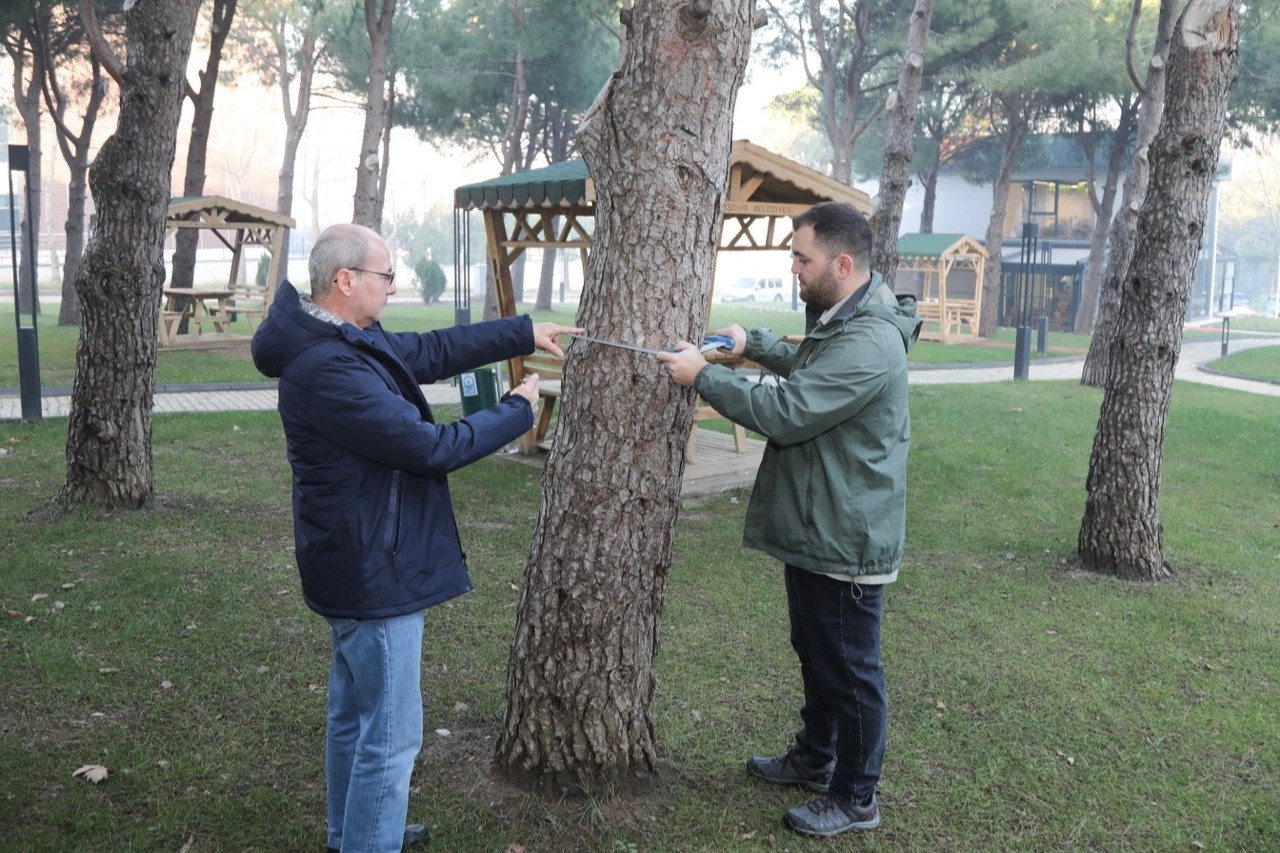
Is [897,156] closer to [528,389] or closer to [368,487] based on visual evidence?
[528,389]

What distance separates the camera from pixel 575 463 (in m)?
3.32

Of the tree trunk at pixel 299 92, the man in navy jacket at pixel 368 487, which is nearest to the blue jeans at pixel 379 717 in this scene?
the man in navy jacket at pixel 368 487

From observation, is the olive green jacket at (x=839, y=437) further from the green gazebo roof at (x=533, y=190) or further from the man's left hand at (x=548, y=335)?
the green gazebo roof at (x=533, y=190)

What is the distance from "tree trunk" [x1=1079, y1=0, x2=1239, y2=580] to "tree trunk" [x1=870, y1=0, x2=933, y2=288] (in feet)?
17.4

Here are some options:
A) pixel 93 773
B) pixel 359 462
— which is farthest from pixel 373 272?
pixel 93 773

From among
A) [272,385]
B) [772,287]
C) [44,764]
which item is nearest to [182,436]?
[272,385]

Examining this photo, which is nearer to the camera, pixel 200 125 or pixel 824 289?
pixel 824 289

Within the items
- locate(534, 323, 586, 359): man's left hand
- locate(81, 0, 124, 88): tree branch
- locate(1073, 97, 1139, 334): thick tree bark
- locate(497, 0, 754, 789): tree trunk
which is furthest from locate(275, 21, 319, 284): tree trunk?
locate(497, 0, 754, 789): tree trunk

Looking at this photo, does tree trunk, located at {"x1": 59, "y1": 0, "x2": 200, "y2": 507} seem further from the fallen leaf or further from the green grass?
the green grass

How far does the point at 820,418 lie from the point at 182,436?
796cm

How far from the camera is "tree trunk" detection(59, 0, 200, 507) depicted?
6.57 meters

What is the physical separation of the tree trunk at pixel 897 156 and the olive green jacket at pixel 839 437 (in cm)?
847

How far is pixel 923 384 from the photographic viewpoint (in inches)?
628

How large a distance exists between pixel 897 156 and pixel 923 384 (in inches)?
177
